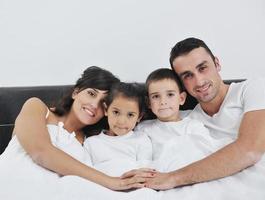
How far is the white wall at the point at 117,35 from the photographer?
1.85 meters

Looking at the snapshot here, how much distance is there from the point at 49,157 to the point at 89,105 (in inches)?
13.4

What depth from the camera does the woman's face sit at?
1.52 metres

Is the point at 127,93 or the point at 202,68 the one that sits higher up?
the point at 202,68

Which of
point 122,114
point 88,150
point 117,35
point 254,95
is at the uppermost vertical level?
point 117,35

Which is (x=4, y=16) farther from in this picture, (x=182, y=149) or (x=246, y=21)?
(x=246, y=21)

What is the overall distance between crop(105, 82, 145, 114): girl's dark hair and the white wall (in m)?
0.43

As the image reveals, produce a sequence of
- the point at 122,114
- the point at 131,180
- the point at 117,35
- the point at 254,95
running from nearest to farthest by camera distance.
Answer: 1. the point at 131,180
2. the point at 254,95
3. the point at 122,114
4. the point at 117,35

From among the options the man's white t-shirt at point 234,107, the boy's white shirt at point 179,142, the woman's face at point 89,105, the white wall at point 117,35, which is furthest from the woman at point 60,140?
the man's white t-shirt at point 234,107

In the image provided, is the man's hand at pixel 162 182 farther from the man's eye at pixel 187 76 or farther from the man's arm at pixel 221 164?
the man's eye at pixel 187 76

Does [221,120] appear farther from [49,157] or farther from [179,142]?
[49,157]

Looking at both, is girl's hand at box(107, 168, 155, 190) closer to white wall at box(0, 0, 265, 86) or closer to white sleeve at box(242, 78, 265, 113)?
white sleeve at box(242, 78, 265, 113)

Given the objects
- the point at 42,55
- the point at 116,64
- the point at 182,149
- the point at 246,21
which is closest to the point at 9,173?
the point at 182,149

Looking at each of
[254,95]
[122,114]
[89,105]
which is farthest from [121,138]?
[254,95]

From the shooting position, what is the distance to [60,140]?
4.76ft
